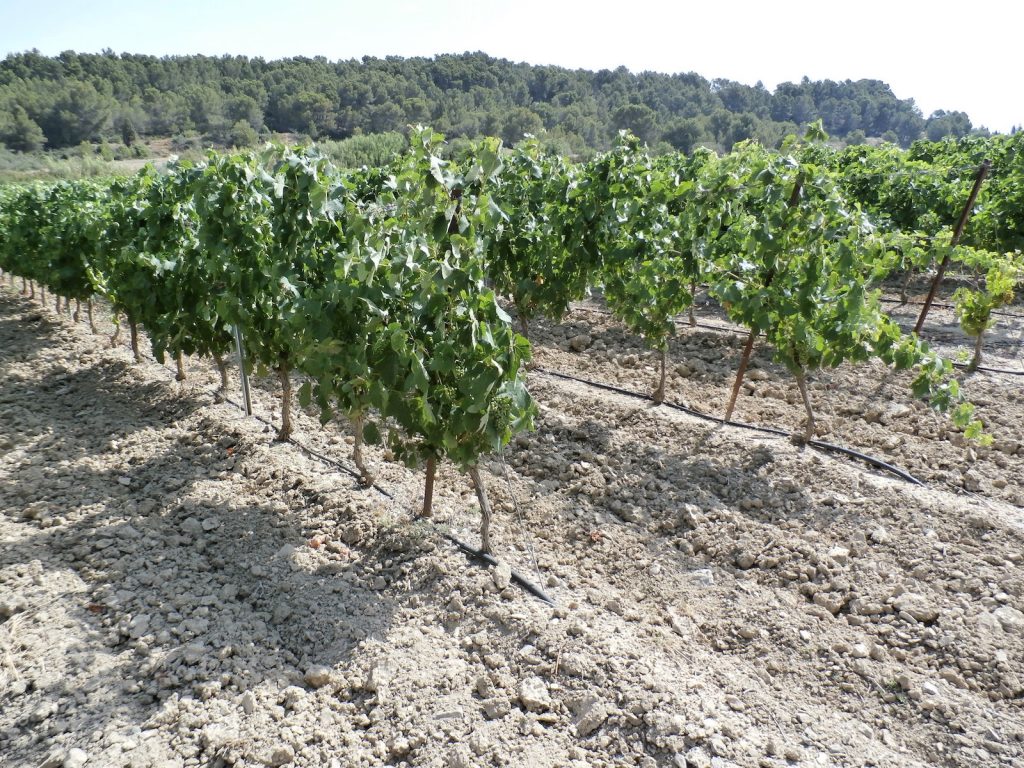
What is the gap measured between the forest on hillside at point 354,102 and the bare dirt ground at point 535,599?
153 feet

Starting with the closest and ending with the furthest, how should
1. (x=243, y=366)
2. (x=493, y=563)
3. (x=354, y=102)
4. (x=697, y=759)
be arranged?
1. (x=697, y=759)
2. (x=493, y=563)
3. (x=243, y=366)
4. (x=354, y=102)

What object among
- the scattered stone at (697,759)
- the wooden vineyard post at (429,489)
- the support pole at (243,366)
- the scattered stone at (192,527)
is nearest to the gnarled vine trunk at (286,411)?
the support pole at (243,366)

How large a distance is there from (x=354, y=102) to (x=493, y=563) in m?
76.3

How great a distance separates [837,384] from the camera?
24.2 feet

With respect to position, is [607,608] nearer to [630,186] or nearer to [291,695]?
[291,695]

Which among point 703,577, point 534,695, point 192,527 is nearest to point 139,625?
point 192,527

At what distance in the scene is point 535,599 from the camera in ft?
14.3

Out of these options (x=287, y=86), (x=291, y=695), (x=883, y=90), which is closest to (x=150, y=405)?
(x=291, y=695)

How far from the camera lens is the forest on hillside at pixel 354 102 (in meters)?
58.0

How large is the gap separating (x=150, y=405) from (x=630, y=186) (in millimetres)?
5693

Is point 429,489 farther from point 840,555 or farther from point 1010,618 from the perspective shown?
point 1010,618

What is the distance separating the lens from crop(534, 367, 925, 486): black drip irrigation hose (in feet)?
19.0

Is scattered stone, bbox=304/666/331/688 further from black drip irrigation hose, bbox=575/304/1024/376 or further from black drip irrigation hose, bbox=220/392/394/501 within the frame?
black drip irrigation hose, bbox=575/304/1024/376

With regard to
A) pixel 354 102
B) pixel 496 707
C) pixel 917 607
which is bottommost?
pixel 496 707
